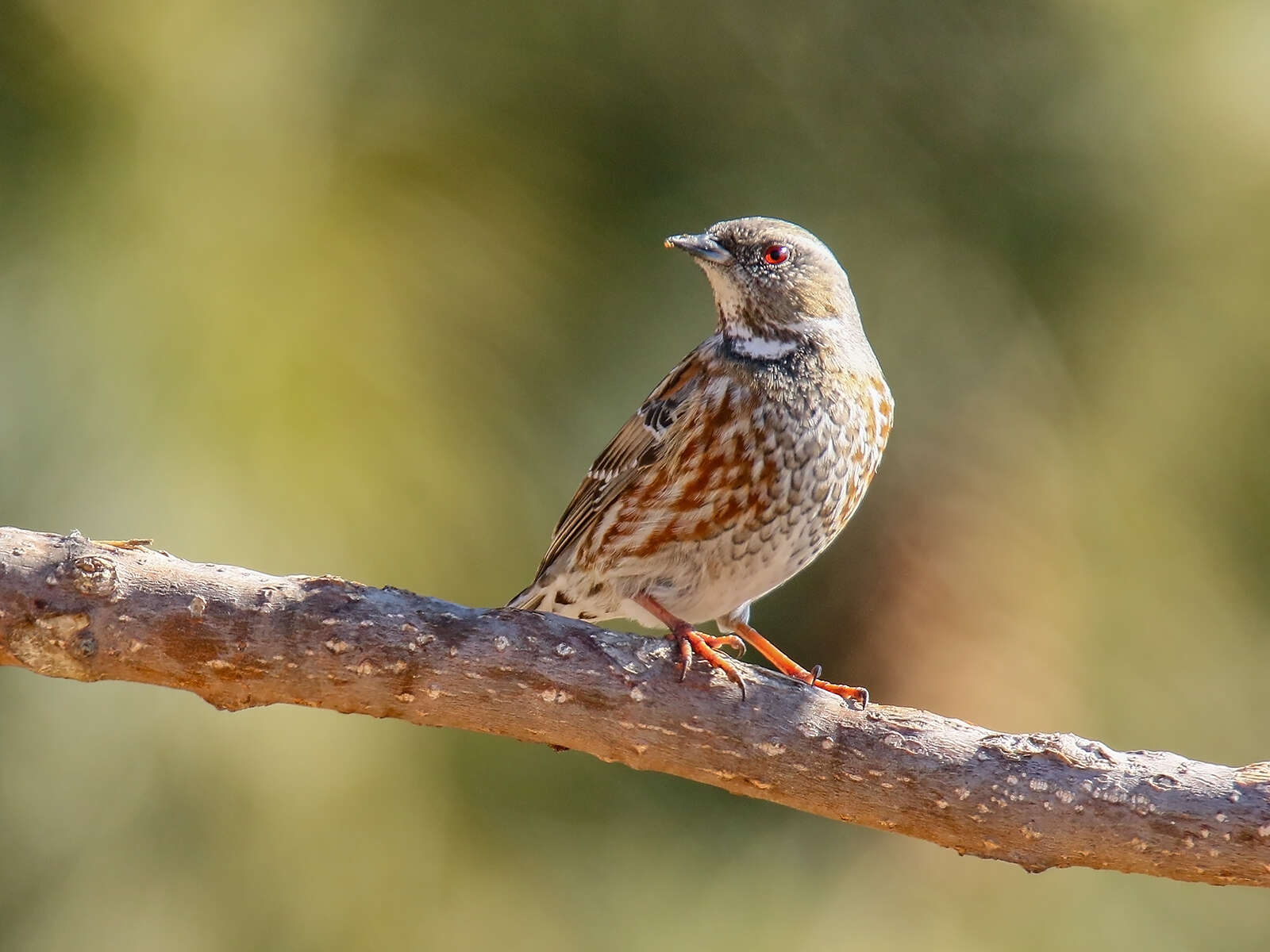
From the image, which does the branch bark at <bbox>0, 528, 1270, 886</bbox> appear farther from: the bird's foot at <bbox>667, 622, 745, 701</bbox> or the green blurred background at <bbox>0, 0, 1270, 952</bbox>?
the green blurred background at <bbox>0, 0, 1270, 952</bbox>

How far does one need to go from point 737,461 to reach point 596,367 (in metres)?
2.36

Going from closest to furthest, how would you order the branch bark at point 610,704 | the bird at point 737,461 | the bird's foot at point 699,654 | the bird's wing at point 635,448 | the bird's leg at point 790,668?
the branch bark at point 610,704 < the bird's foot at point 699,654 < the bird's leg at point 790,668 < the bird at point 737,461 < the bird's wing at point 635,448

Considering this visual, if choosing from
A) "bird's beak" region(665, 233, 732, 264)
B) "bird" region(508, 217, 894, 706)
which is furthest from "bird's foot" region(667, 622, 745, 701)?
"bird's beak" region(665, 233, 732, 264)

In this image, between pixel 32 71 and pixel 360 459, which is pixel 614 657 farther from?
pixel 32 71

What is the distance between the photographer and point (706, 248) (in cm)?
401

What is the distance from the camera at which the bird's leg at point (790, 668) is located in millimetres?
3461

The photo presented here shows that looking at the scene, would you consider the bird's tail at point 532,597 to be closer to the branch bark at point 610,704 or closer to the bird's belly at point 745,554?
the bird's belly at point 745,554

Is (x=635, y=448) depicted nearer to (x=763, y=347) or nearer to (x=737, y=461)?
(x=737, y=461)

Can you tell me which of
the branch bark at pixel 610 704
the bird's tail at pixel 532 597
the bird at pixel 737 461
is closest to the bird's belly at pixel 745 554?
the bird at pixel 737 461

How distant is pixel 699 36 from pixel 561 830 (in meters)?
4.02

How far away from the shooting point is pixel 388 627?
2.80 m

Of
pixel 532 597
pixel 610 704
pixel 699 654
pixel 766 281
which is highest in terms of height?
pixel 766 281

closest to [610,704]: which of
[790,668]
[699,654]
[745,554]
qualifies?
[699,654]

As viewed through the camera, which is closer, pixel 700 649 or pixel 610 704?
pixel 610 704
